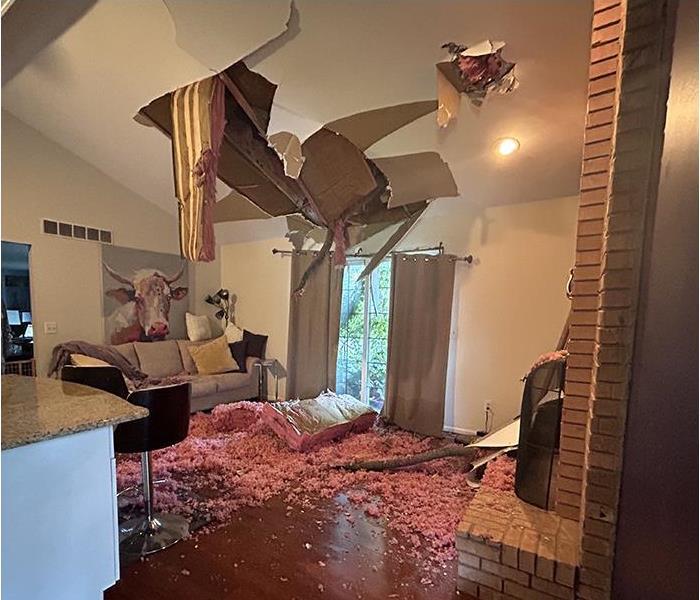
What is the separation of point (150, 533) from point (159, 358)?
2844 mm

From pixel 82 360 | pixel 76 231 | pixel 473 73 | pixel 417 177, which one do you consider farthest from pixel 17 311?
pixel 473 73

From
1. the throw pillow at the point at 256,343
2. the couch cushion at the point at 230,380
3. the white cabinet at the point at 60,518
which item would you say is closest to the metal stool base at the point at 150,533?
the white cabinet at the point at 60,518

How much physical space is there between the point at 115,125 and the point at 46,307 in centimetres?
196

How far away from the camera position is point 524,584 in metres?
1.55

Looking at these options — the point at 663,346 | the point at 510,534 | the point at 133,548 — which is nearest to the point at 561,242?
the point at 510,534

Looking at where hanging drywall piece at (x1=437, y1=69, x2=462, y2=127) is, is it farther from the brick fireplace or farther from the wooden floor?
the wooden floor

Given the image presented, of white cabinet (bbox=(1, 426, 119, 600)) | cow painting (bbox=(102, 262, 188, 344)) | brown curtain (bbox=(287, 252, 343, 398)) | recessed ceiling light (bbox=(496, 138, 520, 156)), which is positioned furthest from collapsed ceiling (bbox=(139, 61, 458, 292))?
cow painting (bbox=(102, 262, 188, 344))

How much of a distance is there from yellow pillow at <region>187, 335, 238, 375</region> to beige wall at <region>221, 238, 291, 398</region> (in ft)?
1.87

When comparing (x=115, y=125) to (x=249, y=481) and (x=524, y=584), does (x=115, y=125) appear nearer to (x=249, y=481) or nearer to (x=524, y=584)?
(x=249, y=481)

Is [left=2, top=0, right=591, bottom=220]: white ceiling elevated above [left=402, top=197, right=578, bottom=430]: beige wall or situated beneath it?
elevated above

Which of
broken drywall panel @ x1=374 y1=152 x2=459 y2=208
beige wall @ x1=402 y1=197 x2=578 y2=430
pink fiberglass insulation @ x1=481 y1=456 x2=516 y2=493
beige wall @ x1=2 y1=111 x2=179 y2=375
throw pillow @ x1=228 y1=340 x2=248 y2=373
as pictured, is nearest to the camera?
pink fiberglass insulation @ x1=481 y1=456 x2=516 y2=493

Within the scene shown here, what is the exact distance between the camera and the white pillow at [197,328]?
5176 mm

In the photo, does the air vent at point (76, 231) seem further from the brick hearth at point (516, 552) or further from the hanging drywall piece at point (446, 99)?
the brick hearth at point (516, 552)

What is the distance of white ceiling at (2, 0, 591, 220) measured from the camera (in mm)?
1801
